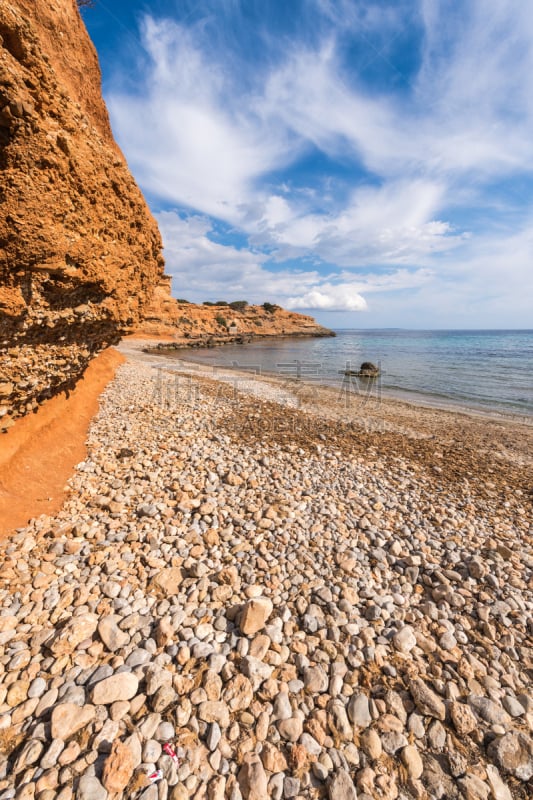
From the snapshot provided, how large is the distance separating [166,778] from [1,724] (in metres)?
1.30

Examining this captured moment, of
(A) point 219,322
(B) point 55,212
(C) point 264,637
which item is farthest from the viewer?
(A) point 219,322

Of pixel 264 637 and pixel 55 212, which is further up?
pixel 55 212

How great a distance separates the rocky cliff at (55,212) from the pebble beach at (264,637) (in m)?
2.30

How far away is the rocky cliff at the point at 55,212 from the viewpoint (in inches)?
141

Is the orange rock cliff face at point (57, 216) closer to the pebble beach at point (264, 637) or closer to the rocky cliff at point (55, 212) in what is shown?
the rocky cliff at point (55, 212)

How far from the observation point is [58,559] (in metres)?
3.75

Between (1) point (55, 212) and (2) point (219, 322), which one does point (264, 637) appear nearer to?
(1) point (55, 212)

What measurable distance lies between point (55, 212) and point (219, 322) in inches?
2431

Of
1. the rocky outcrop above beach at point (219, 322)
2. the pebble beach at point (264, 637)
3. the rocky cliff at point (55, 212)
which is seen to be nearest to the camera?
the pebble beach at point (264, 637)

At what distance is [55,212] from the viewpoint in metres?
4.13

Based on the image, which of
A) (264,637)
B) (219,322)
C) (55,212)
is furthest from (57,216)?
(219,322)

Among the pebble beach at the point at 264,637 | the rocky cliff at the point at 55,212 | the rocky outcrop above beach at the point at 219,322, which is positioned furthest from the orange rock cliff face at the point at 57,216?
the rocky outcrop above beach at the point at 219,322

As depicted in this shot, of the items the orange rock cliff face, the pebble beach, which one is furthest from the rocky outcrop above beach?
the pebble beach

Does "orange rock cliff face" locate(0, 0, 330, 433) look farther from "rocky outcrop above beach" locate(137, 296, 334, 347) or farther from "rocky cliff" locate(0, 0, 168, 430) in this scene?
"rocky outcrop above beach" locate(137, 296, 334, 347)
